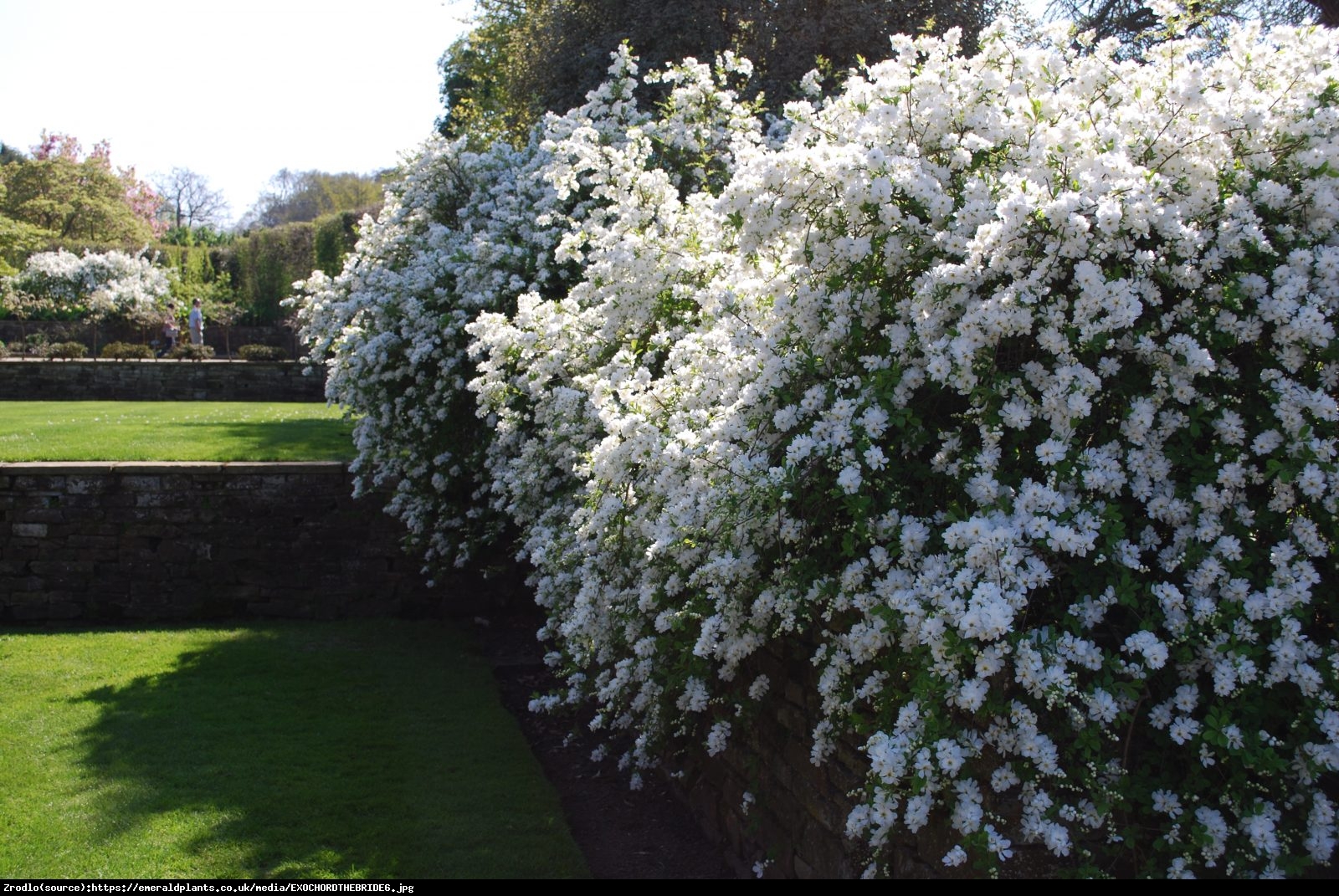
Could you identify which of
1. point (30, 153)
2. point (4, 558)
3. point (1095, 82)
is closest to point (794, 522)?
point (1095, 82)

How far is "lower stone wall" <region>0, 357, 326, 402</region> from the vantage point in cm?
2003

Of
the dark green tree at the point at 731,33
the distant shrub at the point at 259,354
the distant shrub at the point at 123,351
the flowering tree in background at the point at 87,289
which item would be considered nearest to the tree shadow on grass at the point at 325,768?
the dark green tree at the point at 731,33

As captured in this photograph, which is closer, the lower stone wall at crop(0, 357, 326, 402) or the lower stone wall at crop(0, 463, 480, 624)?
the lower stone wall at crop(0, 463, 480, 624)

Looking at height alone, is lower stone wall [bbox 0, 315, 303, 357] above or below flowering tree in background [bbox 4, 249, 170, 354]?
below

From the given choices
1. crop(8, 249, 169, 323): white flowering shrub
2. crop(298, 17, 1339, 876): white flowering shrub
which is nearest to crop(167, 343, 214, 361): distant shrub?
crop(8, 249, 169, 323): white flowering shrub

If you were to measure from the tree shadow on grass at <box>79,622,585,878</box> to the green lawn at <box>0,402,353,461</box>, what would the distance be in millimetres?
2657

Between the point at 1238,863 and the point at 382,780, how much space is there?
4546 mm

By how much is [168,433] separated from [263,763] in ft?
23.3

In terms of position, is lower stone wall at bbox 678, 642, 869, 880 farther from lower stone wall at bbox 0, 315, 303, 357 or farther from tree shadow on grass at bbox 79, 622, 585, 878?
lower stone wall at bbox 0, 315, 303, 357

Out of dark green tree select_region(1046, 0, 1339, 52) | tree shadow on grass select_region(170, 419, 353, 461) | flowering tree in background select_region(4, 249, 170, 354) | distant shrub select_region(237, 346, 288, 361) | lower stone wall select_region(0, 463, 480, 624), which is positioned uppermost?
dark green tree select_region(1046, 0, 1339, 52)

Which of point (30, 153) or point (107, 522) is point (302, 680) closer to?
point (107, 522)

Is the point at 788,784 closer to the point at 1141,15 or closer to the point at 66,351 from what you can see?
the point at 1141,15

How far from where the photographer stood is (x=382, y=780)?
603 centimetres

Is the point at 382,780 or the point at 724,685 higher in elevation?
the point at 724,685
